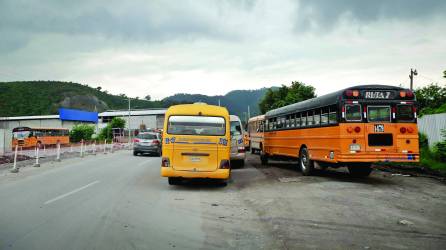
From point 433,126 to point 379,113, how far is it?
9.80 m

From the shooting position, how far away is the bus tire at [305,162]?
49.5 feet

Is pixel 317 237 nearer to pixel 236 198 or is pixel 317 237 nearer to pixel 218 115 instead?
pixel 236 198

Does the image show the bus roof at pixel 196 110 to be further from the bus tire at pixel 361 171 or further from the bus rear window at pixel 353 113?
the bus tire at pixel 361 171

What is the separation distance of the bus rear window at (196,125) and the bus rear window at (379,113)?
4.70m

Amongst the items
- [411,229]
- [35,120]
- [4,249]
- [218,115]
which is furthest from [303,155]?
[35,120]

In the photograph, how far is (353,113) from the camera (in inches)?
503

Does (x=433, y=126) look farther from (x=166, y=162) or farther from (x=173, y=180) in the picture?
(x=166, y=162)

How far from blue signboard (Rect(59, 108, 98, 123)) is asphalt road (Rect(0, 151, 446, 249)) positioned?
7396cm

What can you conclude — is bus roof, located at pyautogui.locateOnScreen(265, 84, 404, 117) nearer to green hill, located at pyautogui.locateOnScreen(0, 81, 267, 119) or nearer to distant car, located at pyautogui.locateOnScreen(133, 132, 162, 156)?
distant car, located at pyautogui.locateOnScreen(133, 132, 162, 156)

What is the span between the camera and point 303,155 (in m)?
15.9

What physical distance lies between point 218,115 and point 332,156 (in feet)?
13.1

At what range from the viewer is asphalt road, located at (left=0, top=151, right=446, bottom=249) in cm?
598

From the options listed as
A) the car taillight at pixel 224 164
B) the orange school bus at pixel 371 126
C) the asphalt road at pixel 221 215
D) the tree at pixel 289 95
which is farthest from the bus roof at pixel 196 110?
the tree at pixel 289 95

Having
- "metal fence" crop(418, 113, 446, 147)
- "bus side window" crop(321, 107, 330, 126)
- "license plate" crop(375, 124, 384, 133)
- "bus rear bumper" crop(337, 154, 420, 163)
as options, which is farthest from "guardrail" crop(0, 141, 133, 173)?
"metal fence" crop(418, 113, 446, 147)
